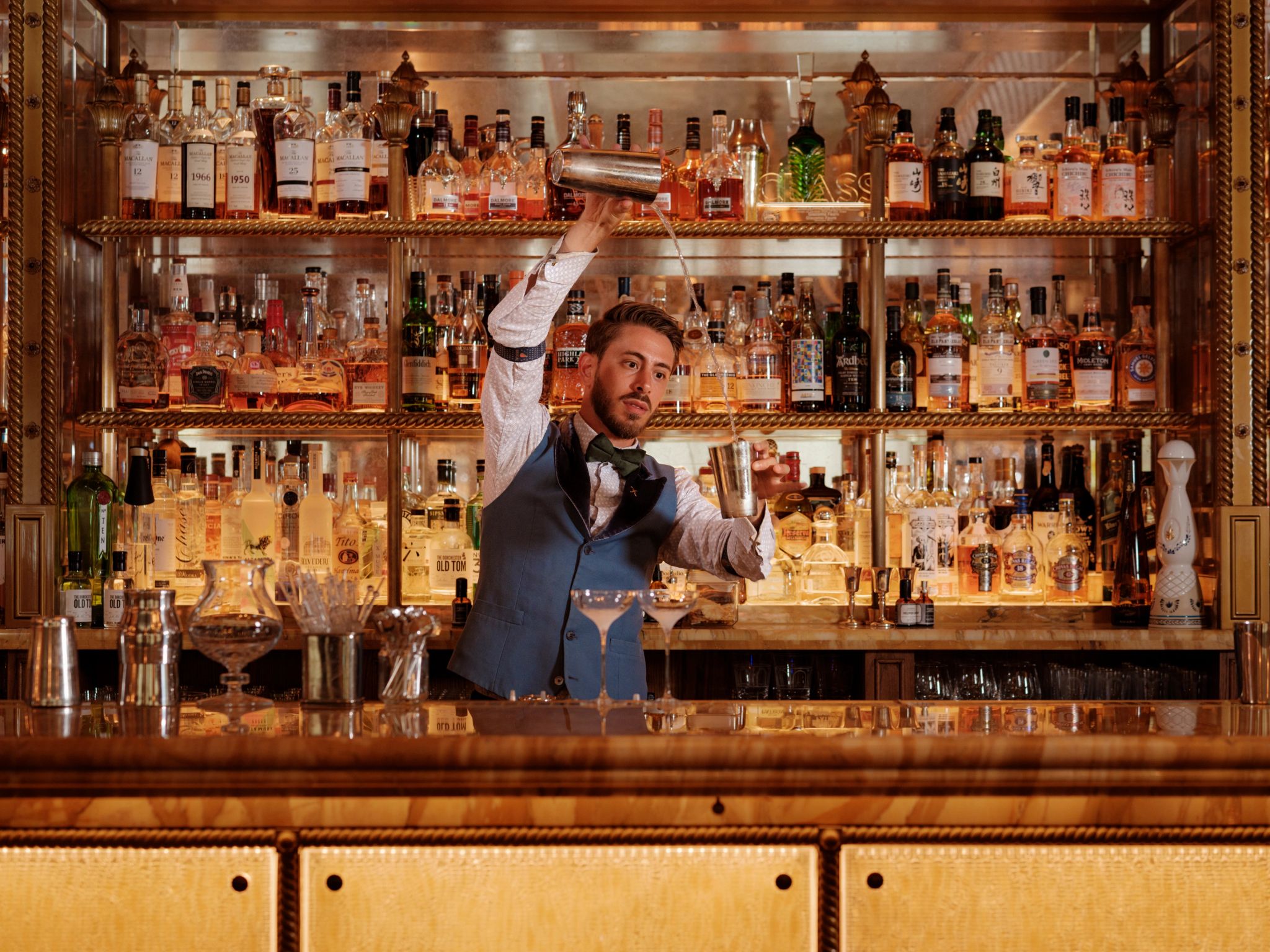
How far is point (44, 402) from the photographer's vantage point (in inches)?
113

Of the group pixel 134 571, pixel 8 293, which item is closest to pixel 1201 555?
pixel 134 571

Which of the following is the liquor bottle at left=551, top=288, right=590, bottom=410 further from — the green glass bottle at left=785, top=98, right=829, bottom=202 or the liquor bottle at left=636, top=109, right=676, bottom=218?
the green glass bottle at left=785, top=98, right=829, bottom=202

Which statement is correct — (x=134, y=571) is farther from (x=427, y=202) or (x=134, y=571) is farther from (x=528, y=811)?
(x=528, y=811)

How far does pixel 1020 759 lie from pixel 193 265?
8.47ft

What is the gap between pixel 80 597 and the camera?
291cm

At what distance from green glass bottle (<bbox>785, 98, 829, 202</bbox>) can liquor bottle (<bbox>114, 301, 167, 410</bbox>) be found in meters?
1.52

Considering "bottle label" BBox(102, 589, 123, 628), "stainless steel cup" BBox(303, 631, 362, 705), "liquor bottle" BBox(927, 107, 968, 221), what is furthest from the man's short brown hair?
"bottle label" BBox(102, 589, 123, 628)

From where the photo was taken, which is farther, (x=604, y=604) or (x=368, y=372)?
(x=368, y=372)

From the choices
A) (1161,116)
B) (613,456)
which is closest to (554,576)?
(613,456)

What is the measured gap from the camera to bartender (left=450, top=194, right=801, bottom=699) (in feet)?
7.58

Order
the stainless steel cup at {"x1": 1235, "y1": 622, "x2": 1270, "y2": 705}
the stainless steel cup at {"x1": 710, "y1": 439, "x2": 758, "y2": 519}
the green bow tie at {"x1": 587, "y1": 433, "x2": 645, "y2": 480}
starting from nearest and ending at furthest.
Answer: the stainless steel cup at {"x1": 1235, "y1": 622, "x2": 1270, "y2": 705} < the stainless steel cup at {"x1": 710, "y1": 439, "x2": 758, "y2": 519} < the green bow tie at {"x1": 587, "y1": 433, "x2": 645, "y2": 480}

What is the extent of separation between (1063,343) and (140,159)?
2177mm

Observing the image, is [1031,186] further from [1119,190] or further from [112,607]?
[112,607]

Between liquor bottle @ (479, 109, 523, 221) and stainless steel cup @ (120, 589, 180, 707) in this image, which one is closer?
stainless steel cup @ (120, 589, 180, 707)
